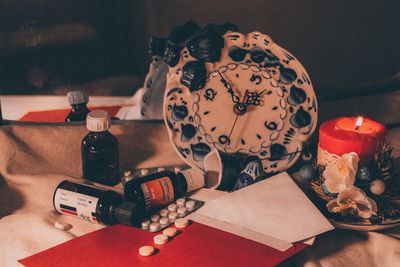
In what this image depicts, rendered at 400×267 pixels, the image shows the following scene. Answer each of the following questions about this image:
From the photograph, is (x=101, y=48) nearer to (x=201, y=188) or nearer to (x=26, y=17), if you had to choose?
(x=26, y=17)

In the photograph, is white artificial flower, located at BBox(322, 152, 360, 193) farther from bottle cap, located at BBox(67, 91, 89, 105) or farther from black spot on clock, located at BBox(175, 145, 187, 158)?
bottle cap, located at BBox(67, 91, 89, 105)

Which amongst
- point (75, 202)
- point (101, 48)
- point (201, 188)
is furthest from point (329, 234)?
point (101, 48)

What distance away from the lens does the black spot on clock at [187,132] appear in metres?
0.82

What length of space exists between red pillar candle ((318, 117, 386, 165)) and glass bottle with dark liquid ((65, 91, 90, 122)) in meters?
0.36

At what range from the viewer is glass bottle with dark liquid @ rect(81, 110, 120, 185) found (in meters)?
0.80

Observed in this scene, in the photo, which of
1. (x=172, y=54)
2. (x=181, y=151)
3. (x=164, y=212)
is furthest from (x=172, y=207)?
(x=172, y=54)

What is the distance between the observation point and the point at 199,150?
826mm

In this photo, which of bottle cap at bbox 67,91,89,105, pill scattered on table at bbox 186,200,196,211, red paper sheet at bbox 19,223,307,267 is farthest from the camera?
bottle cap at bbox 67,91,89,105

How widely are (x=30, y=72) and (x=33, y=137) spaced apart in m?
0.10

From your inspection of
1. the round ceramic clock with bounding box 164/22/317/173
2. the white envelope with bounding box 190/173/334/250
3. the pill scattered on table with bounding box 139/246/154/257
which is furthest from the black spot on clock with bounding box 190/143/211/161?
the pill scattered on table with bounding box 139/246/154/257

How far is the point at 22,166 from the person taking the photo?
82 centimetres

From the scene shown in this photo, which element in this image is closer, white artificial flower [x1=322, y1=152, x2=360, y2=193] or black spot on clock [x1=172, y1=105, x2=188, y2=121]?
white artificial flower [x1=322, y1=152, x2=360, y2=193]

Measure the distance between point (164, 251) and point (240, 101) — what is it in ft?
0.87

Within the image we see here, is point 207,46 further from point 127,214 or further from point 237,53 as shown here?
point 127,214
